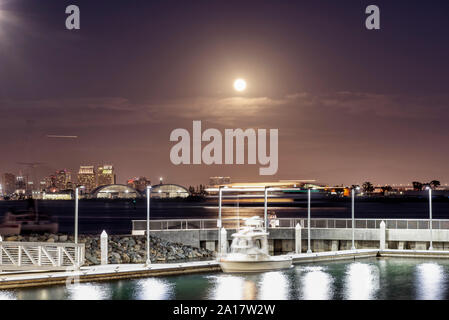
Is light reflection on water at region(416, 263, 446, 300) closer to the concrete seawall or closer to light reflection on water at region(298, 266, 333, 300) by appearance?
light reflection on water at region(298, 266, 333, 300)

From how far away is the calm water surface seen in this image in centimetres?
3653

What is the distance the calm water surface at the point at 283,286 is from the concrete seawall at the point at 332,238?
10.8 meters

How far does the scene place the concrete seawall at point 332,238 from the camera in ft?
194

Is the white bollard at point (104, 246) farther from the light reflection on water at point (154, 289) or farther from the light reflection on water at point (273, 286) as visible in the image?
the light reflection on water at point (273, 286)

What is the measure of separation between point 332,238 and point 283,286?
77.0ft

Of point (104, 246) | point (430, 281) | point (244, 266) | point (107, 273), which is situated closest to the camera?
point (107, 273)

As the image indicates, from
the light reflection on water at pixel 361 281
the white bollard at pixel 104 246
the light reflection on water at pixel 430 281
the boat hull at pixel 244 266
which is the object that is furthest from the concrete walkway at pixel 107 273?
the light reflection on water at pixel 430 281

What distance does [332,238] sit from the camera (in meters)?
62.8

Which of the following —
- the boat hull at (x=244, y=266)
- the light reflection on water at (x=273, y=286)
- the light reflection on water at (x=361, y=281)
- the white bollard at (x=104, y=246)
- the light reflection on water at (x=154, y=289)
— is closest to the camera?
the light reflection on water at (x=154, y=289)

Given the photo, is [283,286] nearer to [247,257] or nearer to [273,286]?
[273,286]

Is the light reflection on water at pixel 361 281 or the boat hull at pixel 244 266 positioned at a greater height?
the boat hull at pixel 244 266

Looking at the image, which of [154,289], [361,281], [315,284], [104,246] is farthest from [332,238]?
[154,289]

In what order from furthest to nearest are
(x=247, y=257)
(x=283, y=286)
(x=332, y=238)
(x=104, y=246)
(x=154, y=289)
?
(x=332, y=238)
(x=104, y=246)
(x=247, y=257)
(x=283, y=286)
(x=154, y=289)
